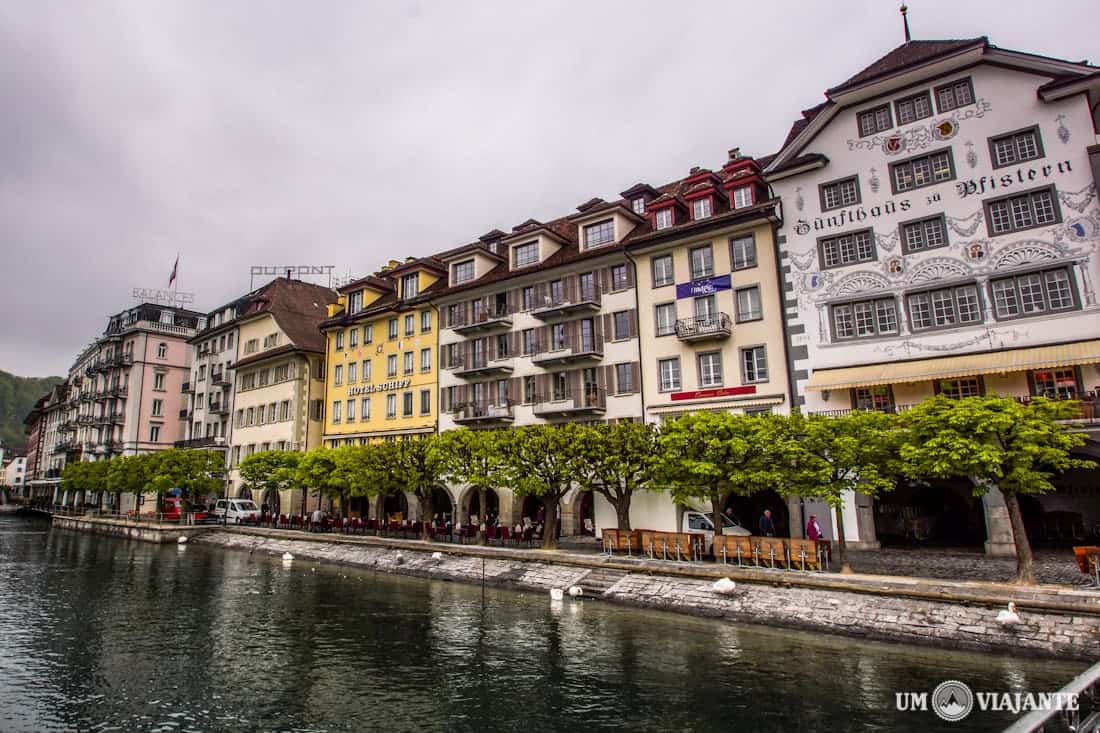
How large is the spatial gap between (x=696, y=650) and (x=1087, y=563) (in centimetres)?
1297

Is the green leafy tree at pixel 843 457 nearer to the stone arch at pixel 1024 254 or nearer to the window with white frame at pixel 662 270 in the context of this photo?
the stone arch at pixel 1024 254

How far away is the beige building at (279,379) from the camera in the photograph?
202ft

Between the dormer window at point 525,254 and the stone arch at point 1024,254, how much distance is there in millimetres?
27286

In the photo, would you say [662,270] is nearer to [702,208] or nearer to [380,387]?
[702,208]

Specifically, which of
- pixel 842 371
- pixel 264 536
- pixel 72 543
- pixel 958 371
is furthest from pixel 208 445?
pixel 958 371

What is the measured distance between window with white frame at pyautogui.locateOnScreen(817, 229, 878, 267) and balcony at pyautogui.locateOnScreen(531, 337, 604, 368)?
46.3 ft

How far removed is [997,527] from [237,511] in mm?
57806

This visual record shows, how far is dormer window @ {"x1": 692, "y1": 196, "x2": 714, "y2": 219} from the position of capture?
38344 millimetres

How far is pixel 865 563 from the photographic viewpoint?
27.3m

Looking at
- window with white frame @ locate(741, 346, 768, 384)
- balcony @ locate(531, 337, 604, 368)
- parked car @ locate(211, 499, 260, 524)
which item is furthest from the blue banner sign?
parked car @ locate(211, 499, 260, 524)

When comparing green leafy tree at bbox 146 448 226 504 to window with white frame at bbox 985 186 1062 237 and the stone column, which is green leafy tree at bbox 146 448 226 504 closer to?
the stone column

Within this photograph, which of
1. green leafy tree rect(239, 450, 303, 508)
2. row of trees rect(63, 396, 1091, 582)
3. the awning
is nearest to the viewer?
row of trees rect(63, 396, 1091, 582)

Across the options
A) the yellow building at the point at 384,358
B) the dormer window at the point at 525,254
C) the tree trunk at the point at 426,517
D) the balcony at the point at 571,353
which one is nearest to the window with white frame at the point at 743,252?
the balcony at the point at 571,353

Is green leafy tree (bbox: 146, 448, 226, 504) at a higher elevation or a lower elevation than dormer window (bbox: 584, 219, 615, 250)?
lower
